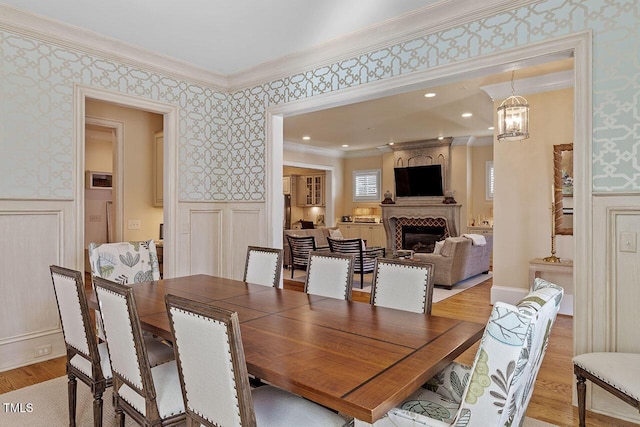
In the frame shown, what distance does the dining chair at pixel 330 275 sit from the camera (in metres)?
2.61

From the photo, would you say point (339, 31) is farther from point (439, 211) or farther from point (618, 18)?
point (439, 211)

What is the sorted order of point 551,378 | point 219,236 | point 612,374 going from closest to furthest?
point 612,374, point 551,378, point 219,236

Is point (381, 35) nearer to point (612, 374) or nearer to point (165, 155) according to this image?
point (165, 155)

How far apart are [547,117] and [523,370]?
4454mm

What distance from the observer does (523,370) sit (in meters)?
1.16

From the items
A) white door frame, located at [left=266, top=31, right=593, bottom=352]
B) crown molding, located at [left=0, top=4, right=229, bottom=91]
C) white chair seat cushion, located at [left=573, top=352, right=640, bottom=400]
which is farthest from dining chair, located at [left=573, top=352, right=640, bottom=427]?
crown molding, located at [left=0, top=4, right=229, bottom=91]

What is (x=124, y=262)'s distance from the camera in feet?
10.1

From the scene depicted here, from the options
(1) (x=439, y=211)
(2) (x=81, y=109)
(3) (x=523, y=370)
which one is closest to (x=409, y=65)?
(3) (x=523, y=370)

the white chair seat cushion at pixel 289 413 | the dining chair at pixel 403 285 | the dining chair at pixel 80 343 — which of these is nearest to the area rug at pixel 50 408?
the dining chair at pixel 80 343

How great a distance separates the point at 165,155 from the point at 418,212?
635 centimetres

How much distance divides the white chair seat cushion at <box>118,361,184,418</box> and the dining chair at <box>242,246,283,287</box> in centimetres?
122

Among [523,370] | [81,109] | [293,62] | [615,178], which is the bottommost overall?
Result: [523,370]

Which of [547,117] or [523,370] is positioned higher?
[547,117]

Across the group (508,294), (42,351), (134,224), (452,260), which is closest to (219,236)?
(134,224)
